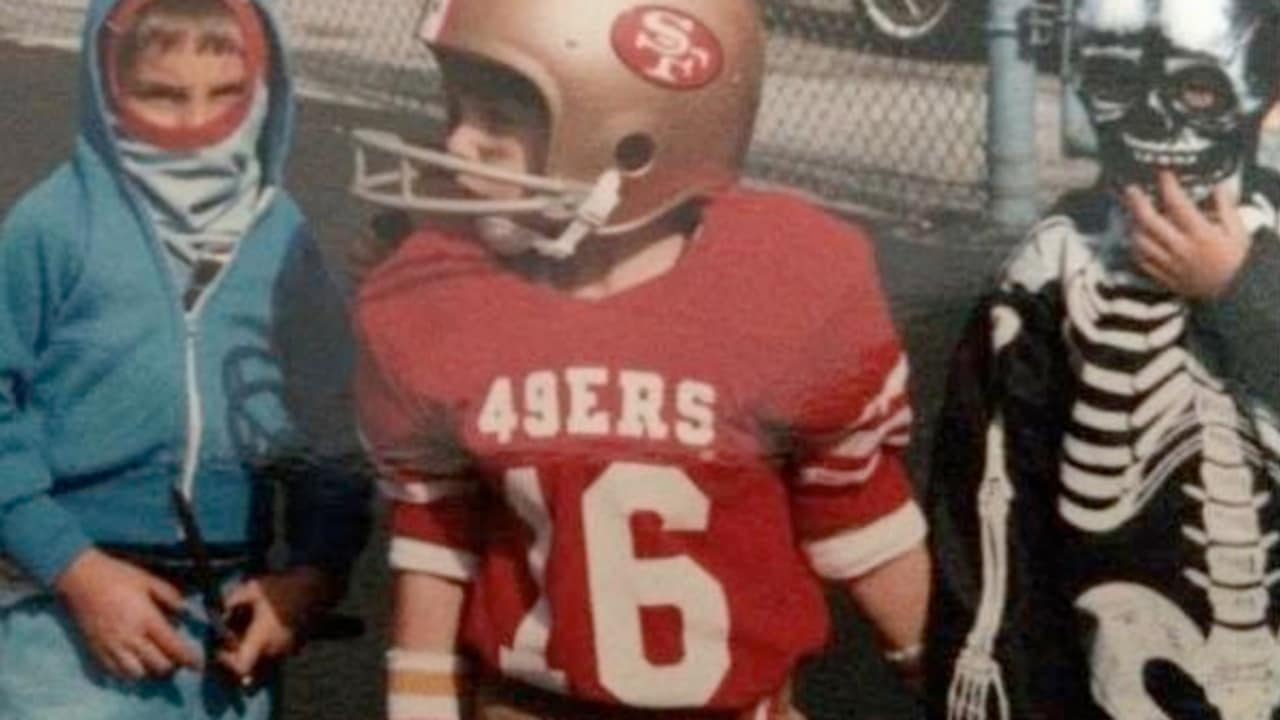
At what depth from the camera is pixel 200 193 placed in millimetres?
2264

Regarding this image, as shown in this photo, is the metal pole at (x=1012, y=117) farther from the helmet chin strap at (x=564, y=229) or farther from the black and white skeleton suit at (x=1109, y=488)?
the helmet chin strap at (x=564, y=229)

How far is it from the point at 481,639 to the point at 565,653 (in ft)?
0.22

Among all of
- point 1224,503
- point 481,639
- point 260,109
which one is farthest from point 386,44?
point 1224,503

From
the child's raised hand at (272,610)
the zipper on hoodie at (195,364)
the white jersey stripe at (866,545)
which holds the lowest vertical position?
the child's raised hand at (272,610)

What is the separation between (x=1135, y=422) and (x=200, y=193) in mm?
582

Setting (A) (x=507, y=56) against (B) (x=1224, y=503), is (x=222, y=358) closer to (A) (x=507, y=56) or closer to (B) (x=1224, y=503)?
(A) (x=507, y=56)

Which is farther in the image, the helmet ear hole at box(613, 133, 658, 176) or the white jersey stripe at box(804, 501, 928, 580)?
the white jersey stripe at box(804, 501, 928, 580)

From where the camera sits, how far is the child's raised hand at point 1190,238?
84.3 inches

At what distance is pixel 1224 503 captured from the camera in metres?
2.17

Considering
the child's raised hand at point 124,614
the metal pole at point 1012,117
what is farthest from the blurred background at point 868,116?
the child's raised hand at point 124,614

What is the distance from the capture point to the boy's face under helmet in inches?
83.7

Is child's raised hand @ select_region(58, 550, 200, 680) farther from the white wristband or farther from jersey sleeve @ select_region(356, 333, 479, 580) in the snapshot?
the white wristband

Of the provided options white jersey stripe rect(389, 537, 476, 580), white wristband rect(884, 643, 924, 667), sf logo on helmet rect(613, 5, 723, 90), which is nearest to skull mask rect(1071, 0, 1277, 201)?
sf logo on helmet rect(613, 5, 723, 90)

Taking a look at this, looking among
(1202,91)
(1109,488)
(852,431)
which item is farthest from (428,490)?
(1202,91)
